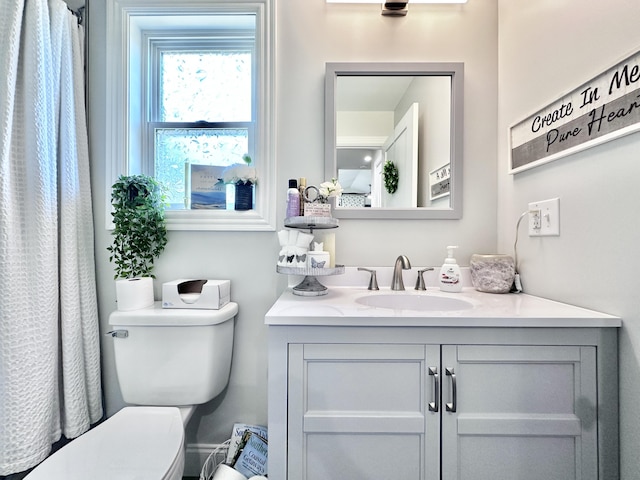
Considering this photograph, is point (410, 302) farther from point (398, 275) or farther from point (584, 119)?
point (584, 119)

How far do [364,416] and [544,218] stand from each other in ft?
2.92

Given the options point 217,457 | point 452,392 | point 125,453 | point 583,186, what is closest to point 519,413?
point 452,392

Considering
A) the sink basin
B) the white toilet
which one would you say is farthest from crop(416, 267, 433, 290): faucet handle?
the white toilet

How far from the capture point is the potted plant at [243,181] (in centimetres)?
122

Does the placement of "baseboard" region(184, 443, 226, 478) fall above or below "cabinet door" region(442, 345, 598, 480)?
below

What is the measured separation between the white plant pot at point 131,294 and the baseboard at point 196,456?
26.4 inches

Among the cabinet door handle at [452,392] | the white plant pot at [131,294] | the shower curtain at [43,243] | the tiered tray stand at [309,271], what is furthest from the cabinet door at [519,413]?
the shower curtain at [43,243]

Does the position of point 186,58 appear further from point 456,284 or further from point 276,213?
point 456,284

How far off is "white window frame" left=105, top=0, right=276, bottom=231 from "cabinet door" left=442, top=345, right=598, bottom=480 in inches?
35.5

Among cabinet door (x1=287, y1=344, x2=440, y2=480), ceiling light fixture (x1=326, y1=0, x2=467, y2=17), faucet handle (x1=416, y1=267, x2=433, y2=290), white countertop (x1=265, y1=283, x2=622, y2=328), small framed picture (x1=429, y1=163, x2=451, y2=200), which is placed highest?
ceiling light fixture (x1=326, y1=0, x2=467, y2=17)

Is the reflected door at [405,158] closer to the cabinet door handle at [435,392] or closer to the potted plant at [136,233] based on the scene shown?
the cabinet door handle at [435,392]

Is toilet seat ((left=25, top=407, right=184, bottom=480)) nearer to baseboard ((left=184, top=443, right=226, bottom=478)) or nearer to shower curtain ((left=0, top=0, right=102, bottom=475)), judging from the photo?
shower curtain ((left=0, top=0, right=102, bottom=475))

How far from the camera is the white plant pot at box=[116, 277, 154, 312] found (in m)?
1.07

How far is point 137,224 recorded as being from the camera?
113 centimetres
